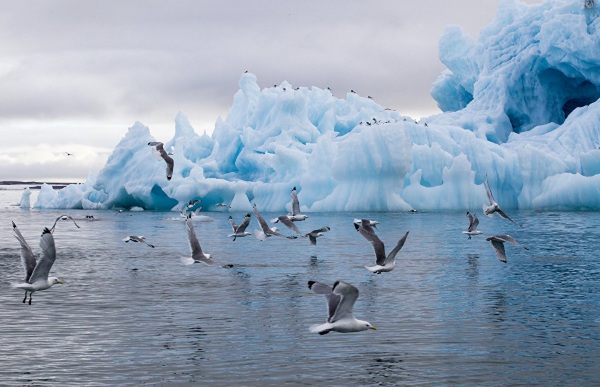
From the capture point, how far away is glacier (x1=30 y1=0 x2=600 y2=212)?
2084 inches

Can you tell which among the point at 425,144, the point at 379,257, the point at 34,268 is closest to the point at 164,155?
the point at 379,257

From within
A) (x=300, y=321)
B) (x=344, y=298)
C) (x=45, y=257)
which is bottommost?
(x=300, y=321)

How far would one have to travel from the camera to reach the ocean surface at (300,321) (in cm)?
1279

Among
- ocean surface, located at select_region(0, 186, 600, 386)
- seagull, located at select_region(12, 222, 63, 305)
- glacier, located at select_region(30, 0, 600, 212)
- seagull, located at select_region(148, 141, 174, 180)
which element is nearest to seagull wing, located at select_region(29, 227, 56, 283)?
seagull, located at select_region(12, 222, 63, 305)

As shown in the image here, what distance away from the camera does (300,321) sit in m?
16.9

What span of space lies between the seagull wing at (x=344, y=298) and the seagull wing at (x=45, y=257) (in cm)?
433

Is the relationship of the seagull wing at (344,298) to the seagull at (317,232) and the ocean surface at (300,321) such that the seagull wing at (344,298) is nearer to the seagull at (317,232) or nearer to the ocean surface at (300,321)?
the ocean surface at (300,321)

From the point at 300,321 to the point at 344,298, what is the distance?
242 inches

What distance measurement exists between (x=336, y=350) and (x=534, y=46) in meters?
51.2

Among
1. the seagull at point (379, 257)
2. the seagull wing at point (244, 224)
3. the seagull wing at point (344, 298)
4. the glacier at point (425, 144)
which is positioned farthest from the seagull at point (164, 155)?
the glacier at point (425, 144)

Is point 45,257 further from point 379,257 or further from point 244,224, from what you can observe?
point 244,224

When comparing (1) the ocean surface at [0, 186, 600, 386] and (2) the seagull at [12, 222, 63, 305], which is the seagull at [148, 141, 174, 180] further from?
(2) the seagull at [12, 222, 63, 305]

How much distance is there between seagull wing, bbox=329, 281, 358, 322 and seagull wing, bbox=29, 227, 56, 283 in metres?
4.33

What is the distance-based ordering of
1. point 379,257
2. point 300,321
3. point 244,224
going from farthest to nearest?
point 244,224 < point 300,321 < point 379,257
